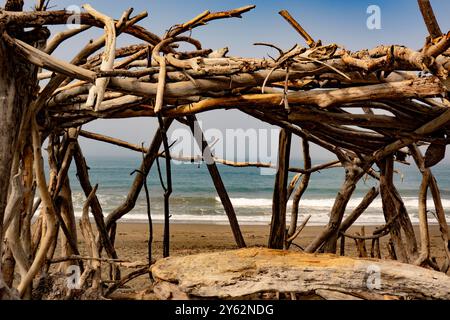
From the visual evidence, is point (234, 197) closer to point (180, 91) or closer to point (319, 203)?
point (319, 203)

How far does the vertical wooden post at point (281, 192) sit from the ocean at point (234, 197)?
905cm

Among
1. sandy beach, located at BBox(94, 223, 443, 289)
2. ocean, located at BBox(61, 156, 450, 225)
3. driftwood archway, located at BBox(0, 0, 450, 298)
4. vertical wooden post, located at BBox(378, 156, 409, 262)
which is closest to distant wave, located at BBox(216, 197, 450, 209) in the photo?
ocean, located at BBox(61, 156, 450, 225)

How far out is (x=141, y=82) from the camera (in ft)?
6.10

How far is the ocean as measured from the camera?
15.7 metres

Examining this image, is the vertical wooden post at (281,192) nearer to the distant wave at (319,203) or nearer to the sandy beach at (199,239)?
the sandy beach at (199,239)

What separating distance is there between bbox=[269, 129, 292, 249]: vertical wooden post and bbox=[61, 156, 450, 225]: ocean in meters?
9.05

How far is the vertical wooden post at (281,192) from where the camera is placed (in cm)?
276

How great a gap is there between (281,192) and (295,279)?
93 centimetres

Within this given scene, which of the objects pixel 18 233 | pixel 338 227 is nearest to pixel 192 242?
pixel 338 227

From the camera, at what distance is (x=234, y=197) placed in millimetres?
20703

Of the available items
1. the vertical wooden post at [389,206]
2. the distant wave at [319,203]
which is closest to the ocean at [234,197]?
the distant wave at [319,203]

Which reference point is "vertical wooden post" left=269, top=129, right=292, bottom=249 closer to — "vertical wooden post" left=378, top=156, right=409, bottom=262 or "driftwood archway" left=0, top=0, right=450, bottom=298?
"driftwood archway" left=0, top=0, right=450, bottom=298

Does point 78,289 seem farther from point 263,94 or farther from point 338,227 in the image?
point 338,227
